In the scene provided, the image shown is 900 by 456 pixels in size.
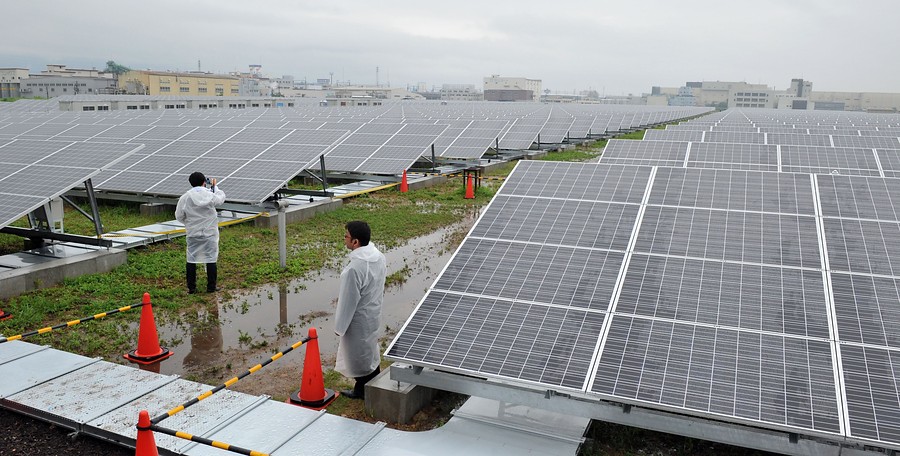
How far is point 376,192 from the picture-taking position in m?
20.0

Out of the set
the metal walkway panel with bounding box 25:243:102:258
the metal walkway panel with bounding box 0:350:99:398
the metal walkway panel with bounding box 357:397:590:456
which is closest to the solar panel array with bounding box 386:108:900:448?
the metal walkway panel with bounding box 357:397:590:456

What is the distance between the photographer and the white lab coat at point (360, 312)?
246 inches

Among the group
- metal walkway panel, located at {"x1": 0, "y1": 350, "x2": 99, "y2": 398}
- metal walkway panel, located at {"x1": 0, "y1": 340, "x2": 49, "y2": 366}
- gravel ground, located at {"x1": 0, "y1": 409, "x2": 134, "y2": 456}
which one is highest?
metal walkway panel, located at {"x1": 0, "y1": 340, "x2": 49, "y2": 366}

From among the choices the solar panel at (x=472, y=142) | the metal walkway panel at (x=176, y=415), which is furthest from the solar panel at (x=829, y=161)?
the metal walkway panel at (x=176, y=415)

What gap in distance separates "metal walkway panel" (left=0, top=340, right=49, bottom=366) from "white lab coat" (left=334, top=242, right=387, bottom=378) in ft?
12.7

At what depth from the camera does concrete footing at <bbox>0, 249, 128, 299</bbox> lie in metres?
9.88

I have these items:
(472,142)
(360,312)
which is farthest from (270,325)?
(472,142)

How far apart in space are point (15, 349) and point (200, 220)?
307 centimetres

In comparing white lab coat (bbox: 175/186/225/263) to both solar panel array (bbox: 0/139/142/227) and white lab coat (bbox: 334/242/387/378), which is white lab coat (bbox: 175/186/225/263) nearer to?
solar panel array (bbox: 0/139/142/227)

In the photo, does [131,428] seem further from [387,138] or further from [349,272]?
[387,138]

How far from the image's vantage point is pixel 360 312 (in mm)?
6418

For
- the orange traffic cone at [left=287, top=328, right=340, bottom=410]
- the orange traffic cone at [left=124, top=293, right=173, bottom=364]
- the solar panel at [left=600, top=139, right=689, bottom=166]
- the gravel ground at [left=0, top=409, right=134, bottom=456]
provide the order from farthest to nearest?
the solar panel at [left=600, top=139, right=689, bottom=166], the orange traffic cone at [left=124, top=293, right=173, bottom=364], the orange traffic cone at [left=287, top=328, right=340, bottom=410], the gravel ground at [left=0, top=409, right=134, bottom=456]

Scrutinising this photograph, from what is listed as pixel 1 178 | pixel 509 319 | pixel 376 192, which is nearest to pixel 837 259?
pixel 509 319

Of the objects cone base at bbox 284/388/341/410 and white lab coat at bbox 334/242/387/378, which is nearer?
white lab coat at bbox 334/242/387/378
